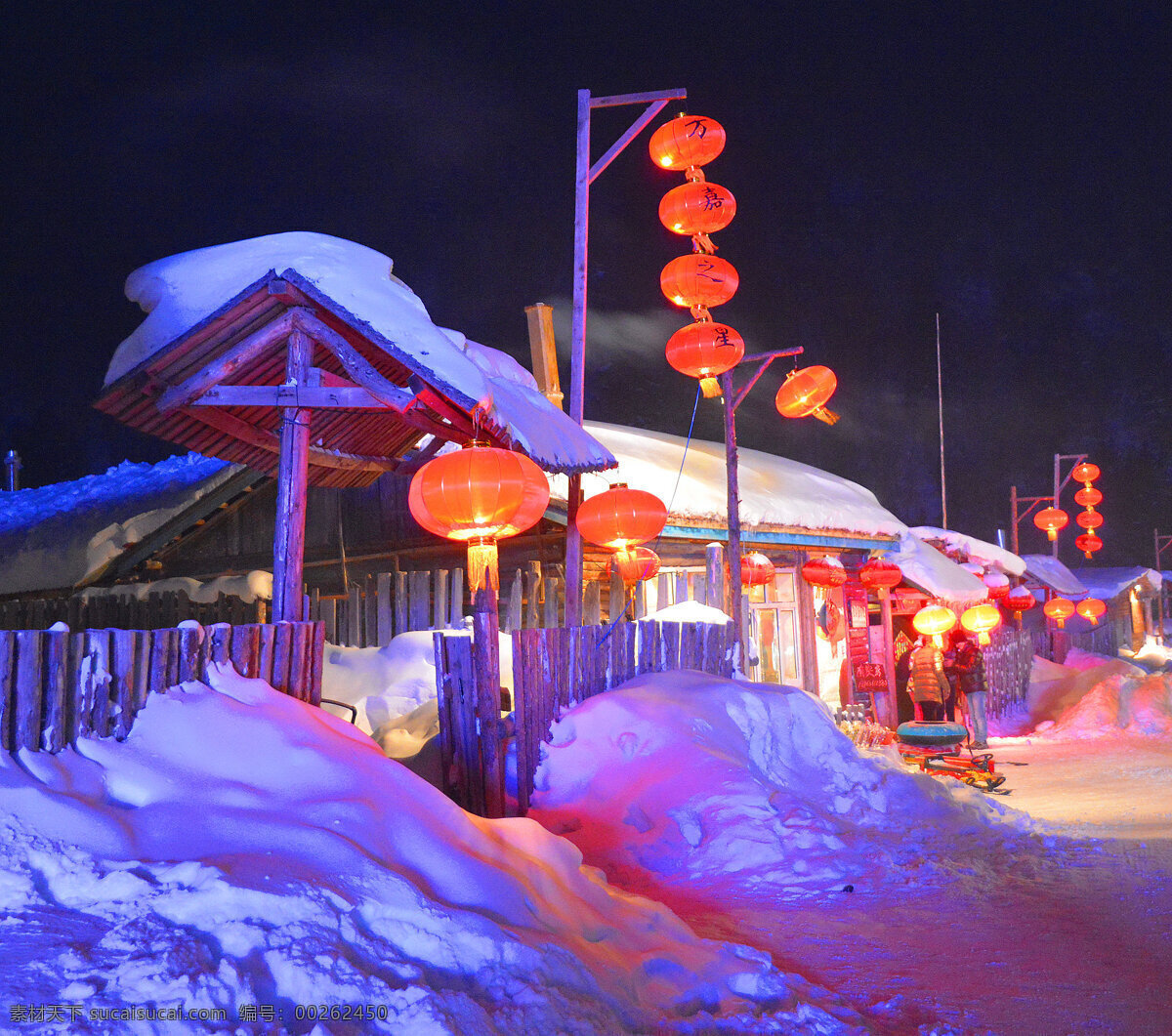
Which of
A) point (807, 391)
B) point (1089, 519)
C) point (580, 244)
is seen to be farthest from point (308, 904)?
point (1089, 519)

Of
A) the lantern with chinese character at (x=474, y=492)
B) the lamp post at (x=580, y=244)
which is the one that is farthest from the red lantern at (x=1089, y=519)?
the lantern with chinese character at (x=474, y=492)

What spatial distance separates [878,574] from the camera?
1706 cm

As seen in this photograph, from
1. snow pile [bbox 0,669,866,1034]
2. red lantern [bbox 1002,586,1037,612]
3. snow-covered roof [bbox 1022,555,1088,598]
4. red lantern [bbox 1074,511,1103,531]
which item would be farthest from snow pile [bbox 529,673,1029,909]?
red lantern [bbox 1074,511,1103,531]

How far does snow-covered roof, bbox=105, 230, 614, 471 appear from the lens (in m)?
6.04

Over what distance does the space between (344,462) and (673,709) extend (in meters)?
3.89

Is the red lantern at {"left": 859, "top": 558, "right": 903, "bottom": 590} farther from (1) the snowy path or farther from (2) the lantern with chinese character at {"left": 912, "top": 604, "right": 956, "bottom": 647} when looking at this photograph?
(1) the snowy path

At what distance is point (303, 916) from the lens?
9.26 feet

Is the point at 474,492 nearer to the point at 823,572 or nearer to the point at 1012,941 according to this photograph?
the point at 1012,941

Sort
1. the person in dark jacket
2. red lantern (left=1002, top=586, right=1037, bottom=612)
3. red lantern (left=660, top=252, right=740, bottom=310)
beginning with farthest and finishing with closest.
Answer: red lantern (left=1002, top=586, right=1037, bottom=612) → the person in dark jacket → red lantern (left=660, top=252, right=740, bottom=310)

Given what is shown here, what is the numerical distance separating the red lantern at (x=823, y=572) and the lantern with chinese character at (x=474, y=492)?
9.56 m

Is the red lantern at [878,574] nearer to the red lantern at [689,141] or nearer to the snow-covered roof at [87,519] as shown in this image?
the red lantern at [689,141]

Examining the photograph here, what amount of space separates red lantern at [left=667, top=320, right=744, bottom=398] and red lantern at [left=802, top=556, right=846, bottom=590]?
635cm

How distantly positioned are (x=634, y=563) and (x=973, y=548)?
16.0 m

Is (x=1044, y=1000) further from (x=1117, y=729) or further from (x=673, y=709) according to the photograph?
(x=1117, y=729)
